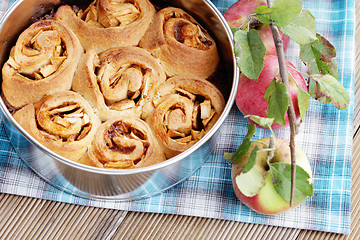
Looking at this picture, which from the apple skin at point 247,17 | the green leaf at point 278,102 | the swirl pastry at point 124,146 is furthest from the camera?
the apple skin at point 247,17

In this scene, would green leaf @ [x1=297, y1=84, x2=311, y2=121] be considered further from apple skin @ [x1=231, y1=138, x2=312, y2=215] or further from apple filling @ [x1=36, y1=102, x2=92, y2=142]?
apple filling @ [x1=36, y1=102, x2=92, y2=142]

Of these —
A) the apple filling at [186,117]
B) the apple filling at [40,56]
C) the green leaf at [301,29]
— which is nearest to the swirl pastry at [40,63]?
the apple filling at [40,56]

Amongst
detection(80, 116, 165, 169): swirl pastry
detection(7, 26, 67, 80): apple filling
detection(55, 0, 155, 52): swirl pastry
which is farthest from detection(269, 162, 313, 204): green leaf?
detection(7, 26, 67, 80): apple filling

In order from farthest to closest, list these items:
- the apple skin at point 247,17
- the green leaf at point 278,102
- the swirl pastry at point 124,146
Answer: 1. the apple skin at point 247,17
2. the swirl pastry at point 124,146
3. the green leaf at point 278,102

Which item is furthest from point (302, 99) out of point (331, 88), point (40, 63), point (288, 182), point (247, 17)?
point (40, 63)

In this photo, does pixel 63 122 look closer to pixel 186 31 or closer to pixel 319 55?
pixel 186 31

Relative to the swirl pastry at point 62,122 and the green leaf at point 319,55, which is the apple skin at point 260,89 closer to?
the green leaf at point 319,55
